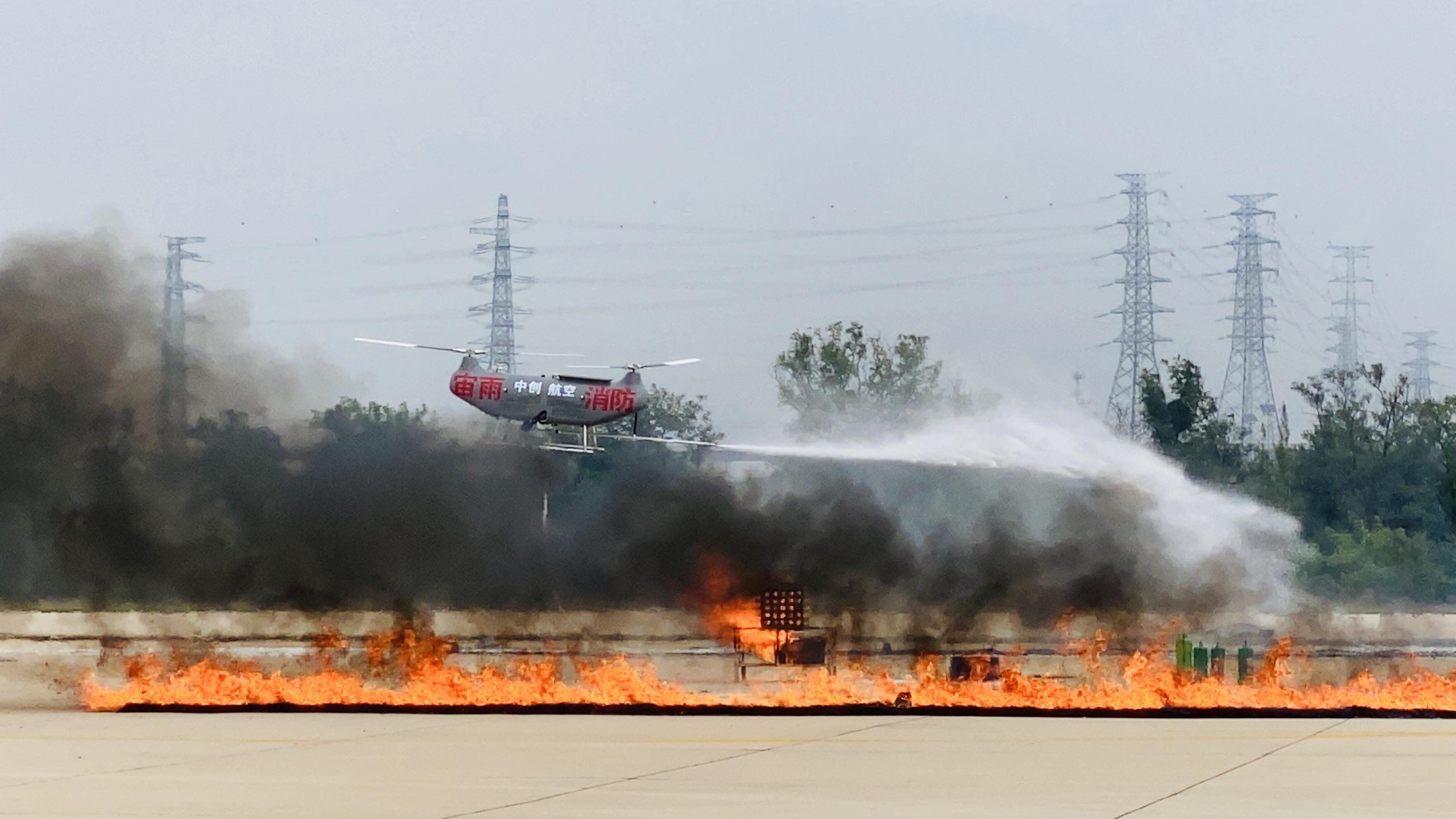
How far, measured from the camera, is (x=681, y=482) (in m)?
39.4

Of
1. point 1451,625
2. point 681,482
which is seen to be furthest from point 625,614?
point 1451,625

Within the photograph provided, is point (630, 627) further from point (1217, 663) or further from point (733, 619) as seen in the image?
point (1217, 663)

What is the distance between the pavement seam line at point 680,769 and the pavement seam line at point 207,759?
5842mm

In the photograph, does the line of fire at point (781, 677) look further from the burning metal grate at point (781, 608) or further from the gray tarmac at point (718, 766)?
the gray tarmac at point (718, 766)

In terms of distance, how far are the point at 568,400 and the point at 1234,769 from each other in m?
38.2

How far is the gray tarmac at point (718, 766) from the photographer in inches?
810

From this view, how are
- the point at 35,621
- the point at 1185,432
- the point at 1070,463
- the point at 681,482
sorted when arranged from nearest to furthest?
the point at 681,482, the point at 1070,463, the point at 35,621, the point at 1185,432

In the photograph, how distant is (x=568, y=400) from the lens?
196ft

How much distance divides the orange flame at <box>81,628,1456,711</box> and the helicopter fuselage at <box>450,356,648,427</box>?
21.5 m

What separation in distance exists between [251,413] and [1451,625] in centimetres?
4535

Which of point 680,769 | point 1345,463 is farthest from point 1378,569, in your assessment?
point 680,769

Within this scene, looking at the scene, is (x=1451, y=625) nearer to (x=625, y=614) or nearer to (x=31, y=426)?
(x=625, y=614)

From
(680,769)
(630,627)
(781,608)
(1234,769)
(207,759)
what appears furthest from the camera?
(630,627)

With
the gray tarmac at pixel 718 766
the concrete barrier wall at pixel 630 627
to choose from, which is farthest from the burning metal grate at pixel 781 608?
the gray tarmac at pixel 718 766
